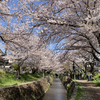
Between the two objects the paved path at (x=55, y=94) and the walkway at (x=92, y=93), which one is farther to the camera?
the paved path at (x=55, y=94)

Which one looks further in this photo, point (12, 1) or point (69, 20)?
point (12, 1)

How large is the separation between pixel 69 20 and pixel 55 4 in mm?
1215

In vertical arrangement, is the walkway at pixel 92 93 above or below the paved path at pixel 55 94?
above

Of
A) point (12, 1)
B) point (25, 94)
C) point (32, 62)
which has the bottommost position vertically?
point (25, 94)

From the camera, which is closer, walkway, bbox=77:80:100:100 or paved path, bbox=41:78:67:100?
walkway, bbox=77:80:100:100

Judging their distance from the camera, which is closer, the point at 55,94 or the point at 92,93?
the point at 92,93

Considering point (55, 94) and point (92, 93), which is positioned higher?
point (92, 93)

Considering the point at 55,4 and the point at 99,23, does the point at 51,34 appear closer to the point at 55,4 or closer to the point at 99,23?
the point at 55,4

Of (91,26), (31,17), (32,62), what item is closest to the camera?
(91,26)

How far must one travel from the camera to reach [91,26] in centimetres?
528

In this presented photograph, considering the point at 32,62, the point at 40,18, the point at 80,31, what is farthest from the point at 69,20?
the point at 32,62

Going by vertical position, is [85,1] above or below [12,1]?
below

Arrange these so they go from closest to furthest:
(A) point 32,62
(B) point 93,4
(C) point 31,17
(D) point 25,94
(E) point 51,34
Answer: (C) point 31,17, (B) point 93,4, (E) point 51,34, (D) point 25,94, (A) point 32,62

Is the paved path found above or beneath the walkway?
beneath
